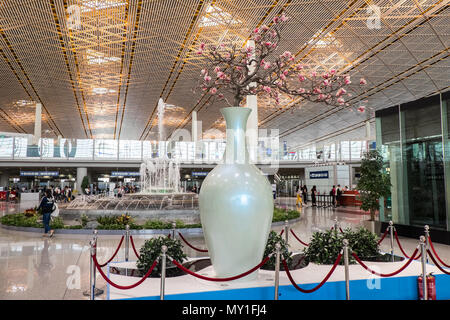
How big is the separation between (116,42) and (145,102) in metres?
11.6

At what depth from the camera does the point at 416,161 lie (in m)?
10.3

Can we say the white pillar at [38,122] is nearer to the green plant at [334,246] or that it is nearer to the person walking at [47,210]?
the person walking at [47,210]

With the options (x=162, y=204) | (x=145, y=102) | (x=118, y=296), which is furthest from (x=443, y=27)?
(x=145, y=102)

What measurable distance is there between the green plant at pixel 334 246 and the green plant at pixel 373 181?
18.0ft

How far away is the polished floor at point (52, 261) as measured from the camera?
4958 millimetres

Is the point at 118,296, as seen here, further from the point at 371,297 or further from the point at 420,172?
the point at 420,172

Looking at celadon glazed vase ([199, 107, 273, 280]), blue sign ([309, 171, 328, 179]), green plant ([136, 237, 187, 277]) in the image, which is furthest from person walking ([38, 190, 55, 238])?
blue sign ([309, 171, 328, 179])

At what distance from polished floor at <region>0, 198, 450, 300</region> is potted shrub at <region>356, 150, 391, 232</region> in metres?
1.84

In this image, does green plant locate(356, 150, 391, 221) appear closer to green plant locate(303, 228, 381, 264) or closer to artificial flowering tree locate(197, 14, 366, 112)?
green plant locate(303, 228, 381, 264)

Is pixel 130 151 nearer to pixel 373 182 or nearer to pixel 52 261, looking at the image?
pixel 373 182

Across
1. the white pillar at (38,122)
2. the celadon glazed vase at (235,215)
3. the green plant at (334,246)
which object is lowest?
the green plant at (334,246)

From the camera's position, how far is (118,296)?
398cm

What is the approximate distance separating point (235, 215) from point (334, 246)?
2248 mm

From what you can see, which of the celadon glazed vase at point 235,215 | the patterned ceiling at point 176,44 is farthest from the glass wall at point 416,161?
the celadon glazed vase at point 235,215
